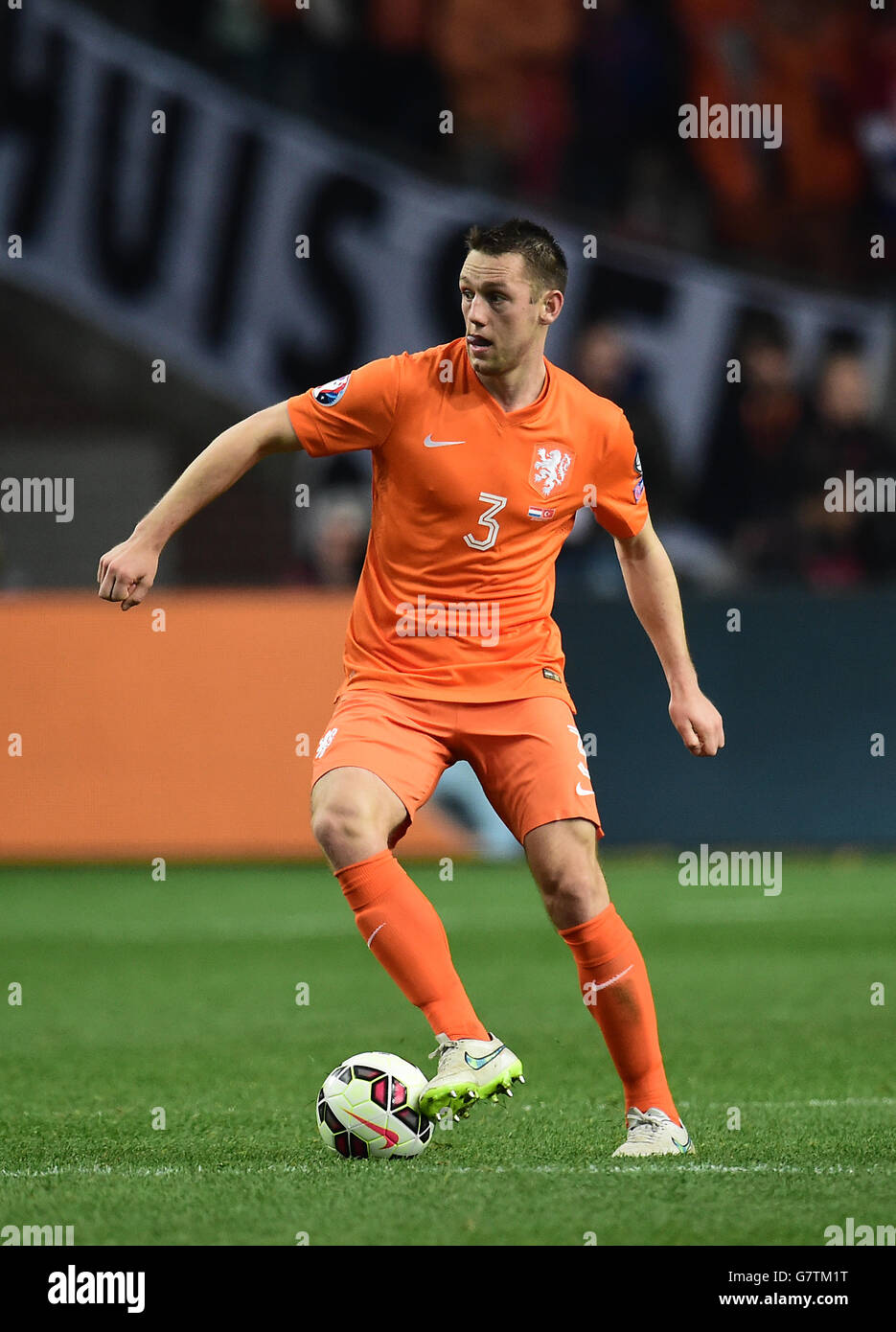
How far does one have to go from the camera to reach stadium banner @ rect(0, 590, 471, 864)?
12.1 meters

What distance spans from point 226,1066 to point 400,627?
79.8 inches

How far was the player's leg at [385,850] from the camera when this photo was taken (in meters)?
4.75

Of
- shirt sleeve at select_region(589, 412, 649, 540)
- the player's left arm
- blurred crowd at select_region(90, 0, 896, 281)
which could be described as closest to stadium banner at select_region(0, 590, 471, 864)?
blurred crowd at select_region(90, 0, 896, 281)

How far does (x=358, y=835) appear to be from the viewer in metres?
4.74

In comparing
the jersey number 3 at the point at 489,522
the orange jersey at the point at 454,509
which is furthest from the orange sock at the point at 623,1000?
the jersey number 3 at the point at 489,522

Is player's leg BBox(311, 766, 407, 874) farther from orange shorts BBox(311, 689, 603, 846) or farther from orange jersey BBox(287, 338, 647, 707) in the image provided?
orange jersey BBox(287, 338, 647, 707)

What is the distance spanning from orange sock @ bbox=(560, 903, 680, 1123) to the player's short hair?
1569mm

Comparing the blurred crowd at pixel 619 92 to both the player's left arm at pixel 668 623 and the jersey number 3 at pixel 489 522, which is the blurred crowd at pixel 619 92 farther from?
the jersey number 3 at pixel 489 522

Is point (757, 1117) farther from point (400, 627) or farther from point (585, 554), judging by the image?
point (585, 554)

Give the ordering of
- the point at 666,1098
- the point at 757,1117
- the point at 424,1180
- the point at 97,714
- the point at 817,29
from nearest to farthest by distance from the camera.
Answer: the point at 424,1180 < the point at 666,1098 < the point at 757,1117 < the point at 97,714 < the point at 817,29

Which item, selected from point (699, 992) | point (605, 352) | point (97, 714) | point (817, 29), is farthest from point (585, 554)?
point (817, 29)

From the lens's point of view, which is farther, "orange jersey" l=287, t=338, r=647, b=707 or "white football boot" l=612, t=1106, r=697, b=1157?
"orange jersey" l=287, t=338, r=647, b=707

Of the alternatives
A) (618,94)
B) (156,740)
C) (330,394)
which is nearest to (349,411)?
(330,394)

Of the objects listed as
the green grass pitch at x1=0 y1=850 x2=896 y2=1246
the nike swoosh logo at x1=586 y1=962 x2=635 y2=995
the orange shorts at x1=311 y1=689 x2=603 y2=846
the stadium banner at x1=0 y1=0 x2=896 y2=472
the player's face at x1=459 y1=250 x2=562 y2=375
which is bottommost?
the green grass pitch at x1=0 y1=850 x2=896 y2=1246
